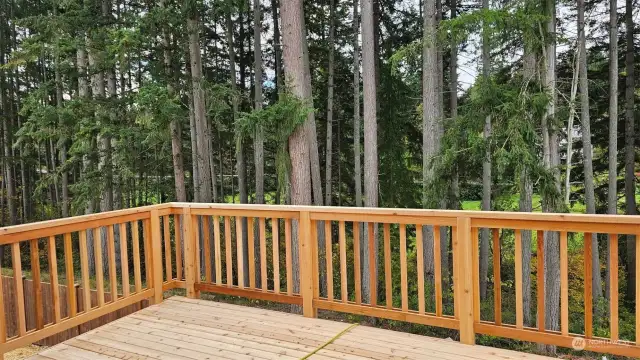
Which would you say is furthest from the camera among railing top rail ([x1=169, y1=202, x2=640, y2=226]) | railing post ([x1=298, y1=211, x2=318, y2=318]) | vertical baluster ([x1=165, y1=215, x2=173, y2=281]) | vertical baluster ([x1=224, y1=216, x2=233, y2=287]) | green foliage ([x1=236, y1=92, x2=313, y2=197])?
green foliage ([x1=236, y1=92, x2=313, y2=197])

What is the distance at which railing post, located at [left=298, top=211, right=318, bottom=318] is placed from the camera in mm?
3547

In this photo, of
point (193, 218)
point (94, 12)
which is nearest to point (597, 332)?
point (193, 218)

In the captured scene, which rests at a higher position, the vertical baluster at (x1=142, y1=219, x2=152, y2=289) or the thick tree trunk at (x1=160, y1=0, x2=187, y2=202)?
the thick tree trunk at (x1=160, y1=0, x2=187, y2=202)

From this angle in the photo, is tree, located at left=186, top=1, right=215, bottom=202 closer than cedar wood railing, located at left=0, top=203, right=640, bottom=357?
No

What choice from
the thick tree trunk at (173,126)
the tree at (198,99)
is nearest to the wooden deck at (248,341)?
the thick tree trunk at (173,126)

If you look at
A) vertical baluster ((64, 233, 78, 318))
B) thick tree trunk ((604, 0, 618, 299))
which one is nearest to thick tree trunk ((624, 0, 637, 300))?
thick tree trunk ((604, 0, 618, 299))

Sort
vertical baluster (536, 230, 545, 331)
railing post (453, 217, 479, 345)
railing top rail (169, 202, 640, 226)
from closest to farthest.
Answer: railing top rail (169, 202, 640, 226) < vertical baluster (536, 230, 545, 331) < railing post (453, 217, 479, 345)

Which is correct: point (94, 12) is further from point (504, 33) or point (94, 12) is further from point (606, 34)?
point (606, 34)

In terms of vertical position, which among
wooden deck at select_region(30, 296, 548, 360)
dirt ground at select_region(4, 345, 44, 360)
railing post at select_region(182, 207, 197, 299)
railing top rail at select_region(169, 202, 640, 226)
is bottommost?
dirt ground at select_region(4, 345, 44, 360)

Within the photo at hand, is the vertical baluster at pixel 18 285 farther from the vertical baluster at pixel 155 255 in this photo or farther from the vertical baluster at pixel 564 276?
the vertical baluster at pixel 564 276

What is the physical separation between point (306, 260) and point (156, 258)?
5.19 ft

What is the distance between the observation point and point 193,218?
419 cm

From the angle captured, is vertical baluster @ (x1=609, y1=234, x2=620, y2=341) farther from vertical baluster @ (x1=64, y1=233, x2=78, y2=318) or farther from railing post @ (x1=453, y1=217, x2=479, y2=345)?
vertical baluster @ (x1=64, y1=233, x2=78, y2=318)

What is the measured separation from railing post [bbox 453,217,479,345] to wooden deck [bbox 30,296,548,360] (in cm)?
12
